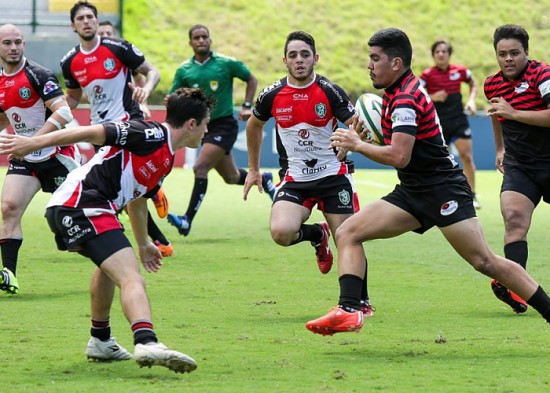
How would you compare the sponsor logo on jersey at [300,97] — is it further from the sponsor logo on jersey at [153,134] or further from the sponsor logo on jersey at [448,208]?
the sponsor logo on jersey at [153,134]

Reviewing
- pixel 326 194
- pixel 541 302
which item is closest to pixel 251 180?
pixel 326 194

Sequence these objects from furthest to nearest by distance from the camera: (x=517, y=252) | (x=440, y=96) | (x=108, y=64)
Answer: (x=440, y=96), (x=108, y=64), (x=517, y=252)

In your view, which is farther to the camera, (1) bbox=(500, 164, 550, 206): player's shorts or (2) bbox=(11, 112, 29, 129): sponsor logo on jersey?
(2) bbox=(11, 112, 29, 129): sponsor logo on jersey

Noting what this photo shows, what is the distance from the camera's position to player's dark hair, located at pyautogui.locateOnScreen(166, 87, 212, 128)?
7000 millimetres

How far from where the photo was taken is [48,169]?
10.6 metres

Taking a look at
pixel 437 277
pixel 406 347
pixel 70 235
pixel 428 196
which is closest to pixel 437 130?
pixel 428 196

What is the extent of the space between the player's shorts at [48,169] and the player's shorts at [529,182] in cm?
390

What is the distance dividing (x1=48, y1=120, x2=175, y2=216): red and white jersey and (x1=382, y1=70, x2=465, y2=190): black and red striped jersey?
1492mm

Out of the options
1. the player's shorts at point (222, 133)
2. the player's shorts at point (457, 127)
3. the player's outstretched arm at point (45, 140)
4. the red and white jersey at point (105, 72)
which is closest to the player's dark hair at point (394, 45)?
the player's outstretched arm at point (45, 140)

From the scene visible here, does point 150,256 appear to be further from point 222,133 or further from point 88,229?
point 222,133

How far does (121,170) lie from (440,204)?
207cm

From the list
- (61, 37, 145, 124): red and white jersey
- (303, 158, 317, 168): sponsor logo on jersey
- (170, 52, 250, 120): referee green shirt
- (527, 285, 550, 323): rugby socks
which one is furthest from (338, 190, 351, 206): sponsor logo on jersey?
(170, 52, 250, 120): referee green shirt

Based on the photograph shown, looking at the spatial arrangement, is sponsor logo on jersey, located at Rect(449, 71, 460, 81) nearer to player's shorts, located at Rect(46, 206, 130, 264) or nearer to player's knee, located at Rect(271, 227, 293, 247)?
player's knee, located at Rect(271, 227, 293, 247)

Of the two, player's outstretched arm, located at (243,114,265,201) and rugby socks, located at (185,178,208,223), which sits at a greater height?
player's outstretched arm, located at (243,114,265,201)
